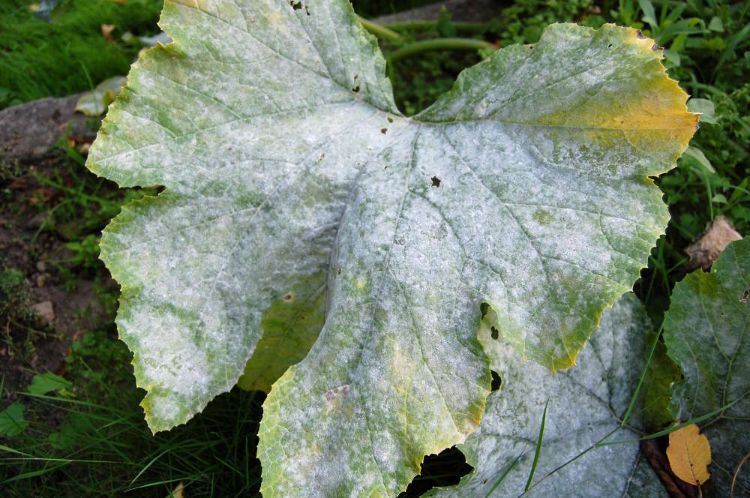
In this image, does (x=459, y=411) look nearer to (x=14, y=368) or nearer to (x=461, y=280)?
(x=461, y=280)

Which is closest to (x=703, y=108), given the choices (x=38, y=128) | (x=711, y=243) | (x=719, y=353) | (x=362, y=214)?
(x=711, y=243)

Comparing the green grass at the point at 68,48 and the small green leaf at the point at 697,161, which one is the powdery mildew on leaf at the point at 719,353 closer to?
the small green leaf at the point at 697,161

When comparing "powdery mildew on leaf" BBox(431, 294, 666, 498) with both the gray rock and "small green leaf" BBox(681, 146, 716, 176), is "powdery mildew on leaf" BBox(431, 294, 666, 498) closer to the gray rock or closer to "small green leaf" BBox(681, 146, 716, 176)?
"small green leaf" BBox(681, 146, 716, 176)

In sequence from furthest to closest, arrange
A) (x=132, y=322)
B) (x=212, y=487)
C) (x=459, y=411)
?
(x=212, y=487) → (x=132, y=322) → (x=459, y=411)

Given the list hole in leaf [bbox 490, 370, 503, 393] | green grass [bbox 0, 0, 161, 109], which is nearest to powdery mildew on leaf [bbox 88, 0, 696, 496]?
hole in leaf [bbox 490, 370, 503, 393]

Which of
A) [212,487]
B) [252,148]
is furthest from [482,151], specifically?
[212,487]

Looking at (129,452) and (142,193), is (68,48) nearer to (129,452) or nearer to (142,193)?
(142,193)
